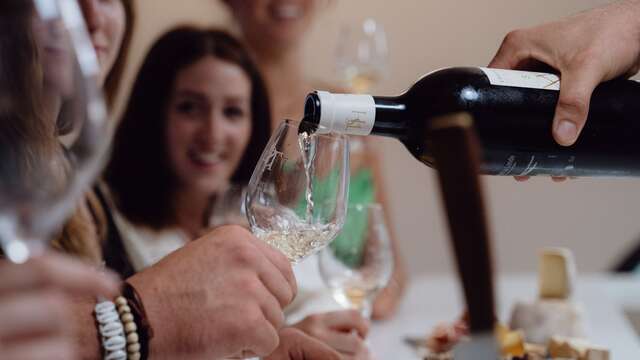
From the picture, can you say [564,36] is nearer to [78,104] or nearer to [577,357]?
[577,357]

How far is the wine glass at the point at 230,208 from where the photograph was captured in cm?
131

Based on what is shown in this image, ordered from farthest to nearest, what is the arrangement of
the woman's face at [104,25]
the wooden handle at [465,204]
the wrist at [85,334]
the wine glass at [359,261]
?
the woman's face at [104,25], the wine glass at [359,261], the wrist at [85,334], the wooden handle at [465,204]

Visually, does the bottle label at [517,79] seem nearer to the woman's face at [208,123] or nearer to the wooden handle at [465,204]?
the wooden handle at [465,204]

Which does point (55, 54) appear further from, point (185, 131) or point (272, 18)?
point (272, 18)

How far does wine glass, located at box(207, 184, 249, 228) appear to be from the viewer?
1.31 metres

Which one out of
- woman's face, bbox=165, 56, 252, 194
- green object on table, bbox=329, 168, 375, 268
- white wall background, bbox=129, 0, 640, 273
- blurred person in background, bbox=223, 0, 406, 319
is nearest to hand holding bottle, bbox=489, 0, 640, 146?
green object on table, bbox=329, 168, 375, 268

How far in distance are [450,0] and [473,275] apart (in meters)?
2.96

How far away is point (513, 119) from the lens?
76 cm

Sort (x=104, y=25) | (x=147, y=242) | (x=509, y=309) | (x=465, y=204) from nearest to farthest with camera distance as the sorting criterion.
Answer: (x=465, y=204)
(x=104, y=25)
(x=509, y=309)
(x=147, y=242)

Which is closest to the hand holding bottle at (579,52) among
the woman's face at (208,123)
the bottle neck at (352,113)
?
the bottle neck at (352,113)

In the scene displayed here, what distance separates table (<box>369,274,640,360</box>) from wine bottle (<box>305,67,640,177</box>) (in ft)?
0.57

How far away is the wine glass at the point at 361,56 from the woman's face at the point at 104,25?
1026 mm

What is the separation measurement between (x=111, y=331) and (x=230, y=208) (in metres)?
0.74

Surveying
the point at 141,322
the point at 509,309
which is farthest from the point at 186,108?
the point at 141,322
